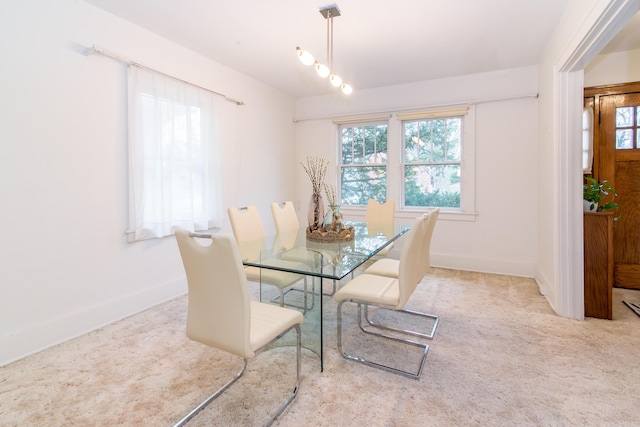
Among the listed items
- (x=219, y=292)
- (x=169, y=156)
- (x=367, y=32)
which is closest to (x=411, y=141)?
(x=367, y=32)

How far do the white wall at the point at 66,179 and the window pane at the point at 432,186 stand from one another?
3.13m

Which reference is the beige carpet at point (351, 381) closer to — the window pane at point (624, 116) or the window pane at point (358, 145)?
the window pane at point (624, 116)

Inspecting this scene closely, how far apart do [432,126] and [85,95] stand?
384cm

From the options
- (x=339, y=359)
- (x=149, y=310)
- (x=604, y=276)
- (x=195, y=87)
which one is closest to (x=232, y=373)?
(x=339, y=359)

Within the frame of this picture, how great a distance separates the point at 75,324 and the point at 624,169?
17.4 feet

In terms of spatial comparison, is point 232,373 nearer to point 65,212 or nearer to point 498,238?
point 65,212

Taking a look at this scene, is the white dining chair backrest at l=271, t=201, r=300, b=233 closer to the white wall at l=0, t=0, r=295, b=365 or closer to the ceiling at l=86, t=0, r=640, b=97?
the white wall at l=0, t=0, r=295, b=365

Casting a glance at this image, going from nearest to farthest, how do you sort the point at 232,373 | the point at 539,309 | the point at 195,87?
the point at 232,373
the point at 539,309
the point at 195,87

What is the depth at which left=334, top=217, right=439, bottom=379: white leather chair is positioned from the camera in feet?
5.98

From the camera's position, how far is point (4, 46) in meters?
2.03

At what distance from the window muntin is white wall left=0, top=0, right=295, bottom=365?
3.01m

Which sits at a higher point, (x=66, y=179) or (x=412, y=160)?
(x=412, y=160)

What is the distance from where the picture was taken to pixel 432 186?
438 cm

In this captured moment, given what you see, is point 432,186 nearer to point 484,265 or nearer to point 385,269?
point 484,265
